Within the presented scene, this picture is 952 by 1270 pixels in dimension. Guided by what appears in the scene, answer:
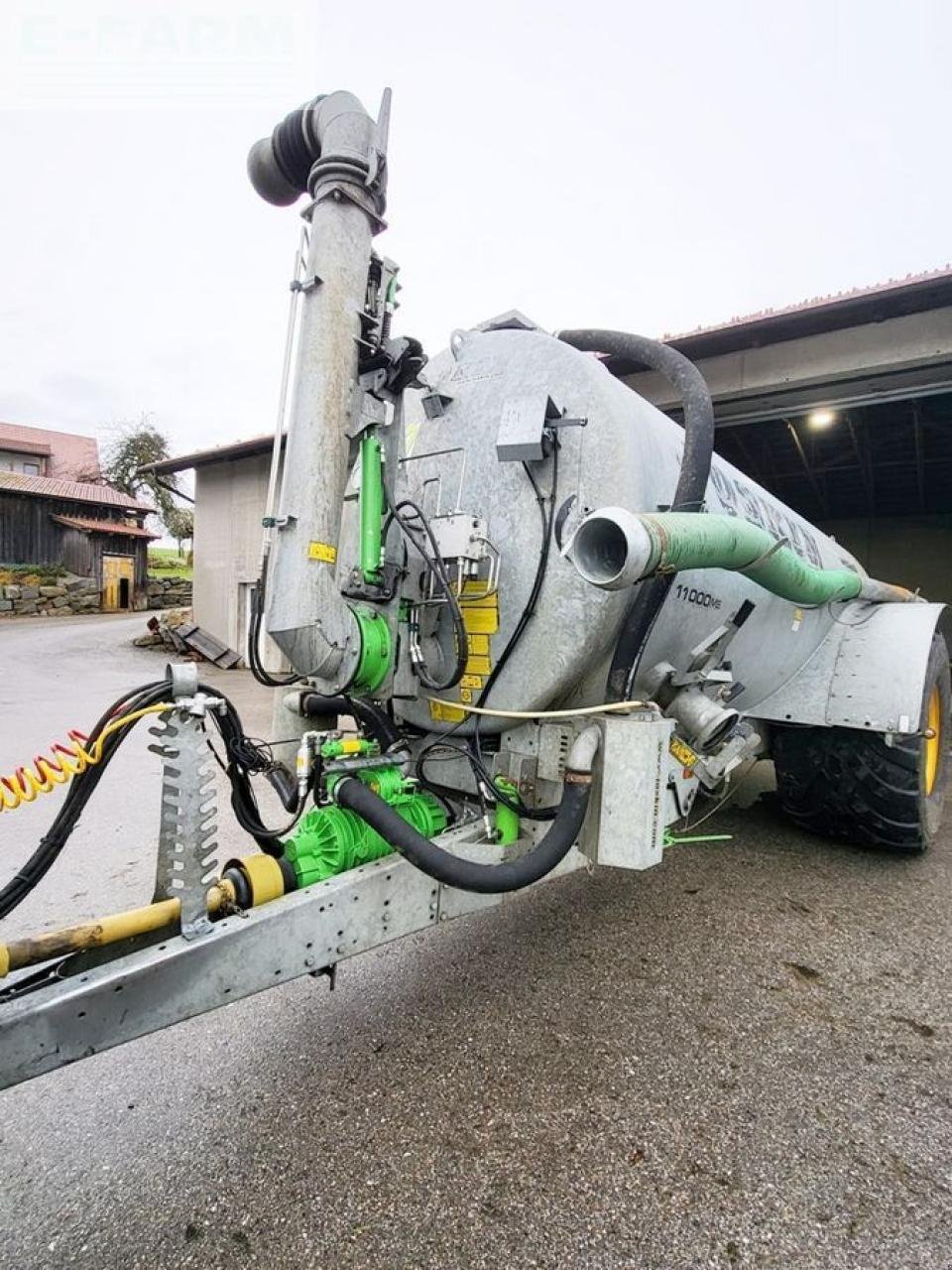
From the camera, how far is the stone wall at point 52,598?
22891mm

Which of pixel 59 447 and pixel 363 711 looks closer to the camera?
pixel 363 711

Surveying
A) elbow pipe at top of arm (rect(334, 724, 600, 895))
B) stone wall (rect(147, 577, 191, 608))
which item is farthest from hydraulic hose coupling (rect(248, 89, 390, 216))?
stone wall (rect(147, 577, 191, 608))

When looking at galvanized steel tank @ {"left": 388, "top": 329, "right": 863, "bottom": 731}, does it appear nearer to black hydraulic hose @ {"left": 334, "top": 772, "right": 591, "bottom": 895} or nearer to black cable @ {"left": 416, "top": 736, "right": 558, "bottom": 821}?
black cable @ {"left": 416, "top": 736, "right": 558, "bottom": 821}

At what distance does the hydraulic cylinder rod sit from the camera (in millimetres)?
1737

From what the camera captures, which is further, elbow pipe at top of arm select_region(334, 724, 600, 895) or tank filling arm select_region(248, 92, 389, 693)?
tank filling arm select_region(248, 92, 389, 693)

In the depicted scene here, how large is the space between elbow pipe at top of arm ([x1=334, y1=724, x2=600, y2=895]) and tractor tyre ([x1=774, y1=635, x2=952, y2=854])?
8.36 feet

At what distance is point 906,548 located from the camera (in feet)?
44.5

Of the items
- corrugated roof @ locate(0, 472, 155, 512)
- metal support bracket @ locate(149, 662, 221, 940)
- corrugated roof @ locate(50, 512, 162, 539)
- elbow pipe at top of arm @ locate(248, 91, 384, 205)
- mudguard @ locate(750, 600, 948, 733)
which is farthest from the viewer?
corrugated roof @ locate(50, 512, 162, 539)

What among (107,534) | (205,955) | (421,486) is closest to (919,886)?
(421,486)

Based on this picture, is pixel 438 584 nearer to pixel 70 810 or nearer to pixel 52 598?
pixel 70 810

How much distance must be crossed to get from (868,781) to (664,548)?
2969mm

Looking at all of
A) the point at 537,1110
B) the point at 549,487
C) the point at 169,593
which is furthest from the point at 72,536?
the point at 537,1110

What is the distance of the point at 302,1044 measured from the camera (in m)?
2.29

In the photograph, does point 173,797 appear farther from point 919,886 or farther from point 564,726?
point 919,886
